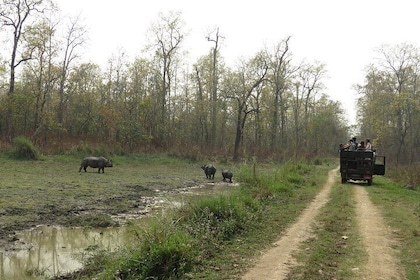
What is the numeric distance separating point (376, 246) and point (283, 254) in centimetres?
203

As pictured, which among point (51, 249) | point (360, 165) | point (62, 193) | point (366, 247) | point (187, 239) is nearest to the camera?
point (187, 239)

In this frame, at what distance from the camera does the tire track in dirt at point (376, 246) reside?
5.83 m

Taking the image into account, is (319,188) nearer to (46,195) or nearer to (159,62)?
(46,195)

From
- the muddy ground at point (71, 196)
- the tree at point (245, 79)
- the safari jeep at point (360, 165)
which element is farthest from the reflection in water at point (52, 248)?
the tree at point (245, 79)

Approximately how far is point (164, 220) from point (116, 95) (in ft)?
139

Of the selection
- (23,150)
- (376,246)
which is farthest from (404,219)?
(23,150)

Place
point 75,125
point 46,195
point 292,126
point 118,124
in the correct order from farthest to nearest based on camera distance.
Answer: point 292,126 → point 75,125 → point 118,124 → point 46,195

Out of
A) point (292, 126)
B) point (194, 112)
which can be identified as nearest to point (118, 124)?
point (194, 112)

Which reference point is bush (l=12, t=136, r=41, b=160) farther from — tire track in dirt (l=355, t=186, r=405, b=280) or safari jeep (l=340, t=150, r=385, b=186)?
tire track in dirt (l=355, t=186, r=405, b=280)

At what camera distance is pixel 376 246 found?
7.36 m

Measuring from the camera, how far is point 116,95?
47.3m

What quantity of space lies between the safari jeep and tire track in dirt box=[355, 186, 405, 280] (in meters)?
6.99

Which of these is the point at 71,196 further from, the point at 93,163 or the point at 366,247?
the point at 366,247

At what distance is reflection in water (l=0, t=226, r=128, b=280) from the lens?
21.8 feet
